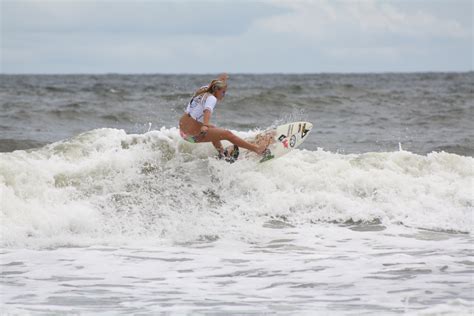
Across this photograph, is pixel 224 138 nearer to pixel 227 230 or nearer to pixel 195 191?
pixel 195 191

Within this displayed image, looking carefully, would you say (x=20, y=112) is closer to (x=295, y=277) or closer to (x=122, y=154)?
(x=122, y=154)

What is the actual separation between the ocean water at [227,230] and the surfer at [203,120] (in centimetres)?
58

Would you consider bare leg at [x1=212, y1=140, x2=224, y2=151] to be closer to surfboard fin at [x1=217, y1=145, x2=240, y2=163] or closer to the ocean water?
surfboard fin at [x1=217, y1=145, x2=240, y2=163]

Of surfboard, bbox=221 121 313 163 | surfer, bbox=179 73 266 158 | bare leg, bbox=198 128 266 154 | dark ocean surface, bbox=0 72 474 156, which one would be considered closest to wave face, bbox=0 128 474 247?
surfboard, bbox=221 121 313 163

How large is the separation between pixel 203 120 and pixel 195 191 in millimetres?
1074

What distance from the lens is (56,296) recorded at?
6266 mm

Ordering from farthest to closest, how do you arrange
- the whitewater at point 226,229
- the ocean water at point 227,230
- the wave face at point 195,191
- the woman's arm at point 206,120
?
the woman's arm at point 206,120
the wave face at point 195,191
the whitewater at point 226,229
the ocean water at point 227,230

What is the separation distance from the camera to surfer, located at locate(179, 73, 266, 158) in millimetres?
10219

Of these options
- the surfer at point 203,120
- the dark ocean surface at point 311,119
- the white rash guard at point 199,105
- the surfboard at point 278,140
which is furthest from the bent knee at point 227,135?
the dark ocean surface at point 311,119

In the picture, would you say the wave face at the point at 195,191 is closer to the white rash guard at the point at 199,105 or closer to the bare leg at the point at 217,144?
the bare leg at the point at 217,144

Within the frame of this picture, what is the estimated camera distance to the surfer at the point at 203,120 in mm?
10219

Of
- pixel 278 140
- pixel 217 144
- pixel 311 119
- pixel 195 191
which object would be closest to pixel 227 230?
pixel 195 191

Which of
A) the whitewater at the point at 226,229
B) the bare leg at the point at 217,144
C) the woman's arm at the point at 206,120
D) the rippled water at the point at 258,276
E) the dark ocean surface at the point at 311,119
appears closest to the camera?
the rippled water at the point at 258,276

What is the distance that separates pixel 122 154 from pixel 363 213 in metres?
3.99
